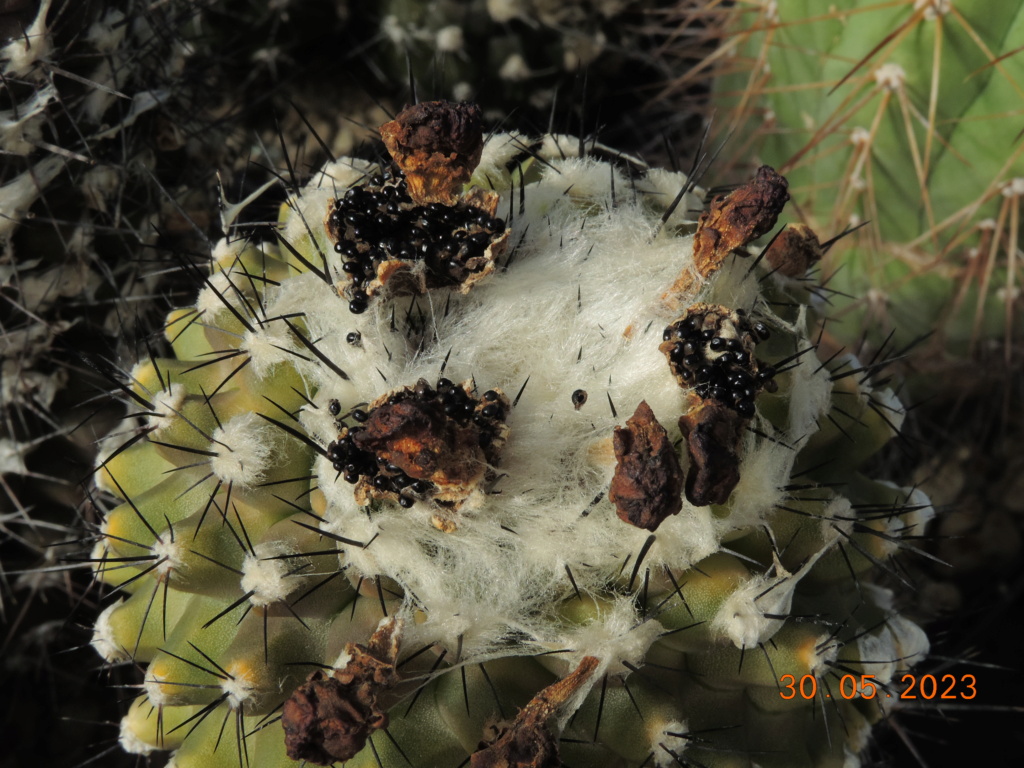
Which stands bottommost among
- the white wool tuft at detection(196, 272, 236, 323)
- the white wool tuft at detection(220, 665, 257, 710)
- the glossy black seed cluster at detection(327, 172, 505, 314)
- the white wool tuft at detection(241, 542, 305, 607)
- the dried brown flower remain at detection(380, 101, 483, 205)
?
the white wool tuft at detection(220, 665, 257, 710)

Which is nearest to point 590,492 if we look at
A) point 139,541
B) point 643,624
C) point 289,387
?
point 643,624

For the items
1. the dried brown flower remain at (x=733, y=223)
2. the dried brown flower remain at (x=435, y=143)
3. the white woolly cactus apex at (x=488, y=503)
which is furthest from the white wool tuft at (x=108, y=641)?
A: the dried brown flower remain at (x=733, y=223)

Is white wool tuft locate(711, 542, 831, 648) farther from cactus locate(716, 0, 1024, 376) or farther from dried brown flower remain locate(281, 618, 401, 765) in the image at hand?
cactus locate(716, 0, 1024, 376)

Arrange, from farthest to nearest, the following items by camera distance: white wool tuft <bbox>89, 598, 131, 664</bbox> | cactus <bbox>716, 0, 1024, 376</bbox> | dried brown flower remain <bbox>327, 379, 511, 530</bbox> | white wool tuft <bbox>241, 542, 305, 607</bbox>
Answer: cactus <bbox>716, 0, 1024, 376</bbox>, white wool tuft <bbox>89, 598, 131, 664</bbox>, white wool tuft <bbox>241, 542, 305, 607</bbox>, dried brown flower remain <bbox>327, 379, 511, 530</bbox>

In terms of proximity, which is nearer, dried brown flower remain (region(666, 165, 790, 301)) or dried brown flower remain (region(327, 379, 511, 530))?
dried brown flower remain (region(327, 379, 511, 530))

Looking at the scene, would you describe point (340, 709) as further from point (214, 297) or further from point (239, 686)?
point (214, 297)

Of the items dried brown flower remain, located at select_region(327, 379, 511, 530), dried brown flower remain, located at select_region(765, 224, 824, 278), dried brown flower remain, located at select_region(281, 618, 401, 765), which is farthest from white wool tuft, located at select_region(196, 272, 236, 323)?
dried brown flower remain, located at select_region(765, 224, 824, 278)
